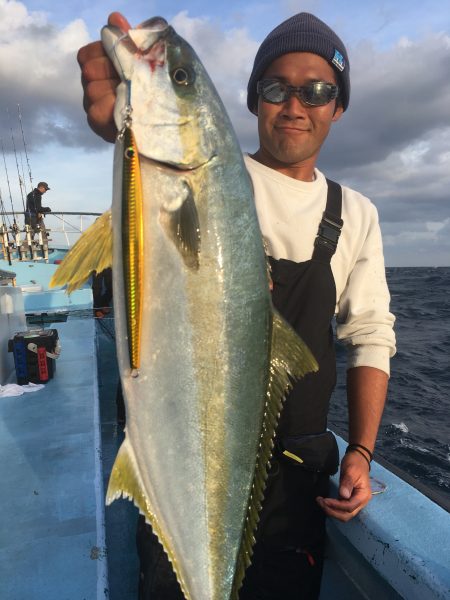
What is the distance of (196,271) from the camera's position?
5.01ft

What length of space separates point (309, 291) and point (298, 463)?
0.88 m

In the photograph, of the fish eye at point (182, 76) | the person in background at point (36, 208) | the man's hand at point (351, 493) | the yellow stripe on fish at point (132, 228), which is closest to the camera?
the yellow stripe on fish at point (132, 228)

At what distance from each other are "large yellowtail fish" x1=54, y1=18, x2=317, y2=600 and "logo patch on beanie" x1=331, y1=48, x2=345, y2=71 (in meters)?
1.21

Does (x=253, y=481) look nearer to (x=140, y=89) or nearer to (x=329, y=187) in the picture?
(x=140, y=89)

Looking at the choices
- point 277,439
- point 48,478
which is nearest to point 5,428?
point 48,478

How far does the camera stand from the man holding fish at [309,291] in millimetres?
2373

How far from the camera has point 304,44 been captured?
2408 millimetres

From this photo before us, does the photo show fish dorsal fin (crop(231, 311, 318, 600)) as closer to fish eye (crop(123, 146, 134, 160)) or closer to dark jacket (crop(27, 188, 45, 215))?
fish eye (crop(123, 146, 134, 160))

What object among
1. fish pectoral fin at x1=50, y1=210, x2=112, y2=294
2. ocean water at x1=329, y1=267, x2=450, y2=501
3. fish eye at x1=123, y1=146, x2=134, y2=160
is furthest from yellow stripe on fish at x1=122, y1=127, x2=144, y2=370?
ocean water at x1=329, y1=267, x2=450, y2=501

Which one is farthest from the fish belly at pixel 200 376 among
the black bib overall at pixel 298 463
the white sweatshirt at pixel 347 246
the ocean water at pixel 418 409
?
the ocean water at pixel 418 409

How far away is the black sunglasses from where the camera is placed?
2.43m

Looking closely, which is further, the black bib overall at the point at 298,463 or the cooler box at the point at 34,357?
the cooler box at the point at 34,357

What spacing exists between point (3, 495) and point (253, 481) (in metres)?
1.69

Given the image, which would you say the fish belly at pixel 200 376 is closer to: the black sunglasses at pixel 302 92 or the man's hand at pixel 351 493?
the man's hand at pixel 351 493
